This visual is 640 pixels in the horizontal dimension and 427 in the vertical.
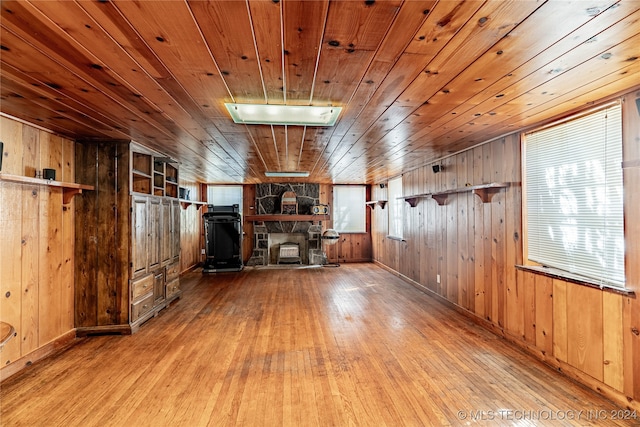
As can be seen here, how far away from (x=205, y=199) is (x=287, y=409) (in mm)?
6714

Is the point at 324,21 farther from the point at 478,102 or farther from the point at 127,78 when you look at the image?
the point at 478,102

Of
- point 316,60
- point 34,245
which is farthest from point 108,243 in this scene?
point 316,60

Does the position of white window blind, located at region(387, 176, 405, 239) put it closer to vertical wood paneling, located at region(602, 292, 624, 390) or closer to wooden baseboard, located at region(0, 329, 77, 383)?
vertical wood paneling, located at region(602, 292, 624, 390)

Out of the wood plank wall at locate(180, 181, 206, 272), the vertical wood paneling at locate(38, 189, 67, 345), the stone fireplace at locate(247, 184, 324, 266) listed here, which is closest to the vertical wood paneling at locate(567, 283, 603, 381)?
the vertical wood paneling at locate(38, 189, 67, 345)

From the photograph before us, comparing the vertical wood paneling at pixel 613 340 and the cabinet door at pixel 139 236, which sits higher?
the cabinet door at pixel 139 236

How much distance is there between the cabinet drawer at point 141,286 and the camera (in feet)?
10.8

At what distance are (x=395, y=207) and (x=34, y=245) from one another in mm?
5728

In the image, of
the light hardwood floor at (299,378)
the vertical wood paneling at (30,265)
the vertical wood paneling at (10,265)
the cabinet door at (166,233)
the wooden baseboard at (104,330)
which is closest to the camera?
the light hardwood floor at (299,378)

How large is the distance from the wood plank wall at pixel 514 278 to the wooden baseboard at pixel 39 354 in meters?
4.50

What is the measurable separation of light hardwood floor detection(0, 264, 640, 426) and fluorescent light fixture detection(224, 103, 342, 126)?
209 cm

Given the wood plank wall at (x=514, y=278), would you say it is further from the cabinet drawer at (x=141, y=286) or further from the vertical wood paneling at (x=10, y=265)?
the vertical wood paneling at (x=10, y=265)

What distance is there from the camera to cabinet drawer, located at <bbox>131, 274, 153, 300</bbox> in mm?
3289

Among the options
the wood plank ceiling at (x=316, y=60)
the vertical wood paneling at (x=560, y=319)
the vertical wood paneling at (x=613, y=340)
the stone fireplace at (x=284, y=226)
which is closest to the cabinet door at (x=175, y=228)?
the wood plank ceiling at (x=316, y=60)

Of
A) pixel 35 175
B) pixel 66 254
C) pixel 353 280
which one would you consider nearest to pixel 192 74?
pixel 35 175
